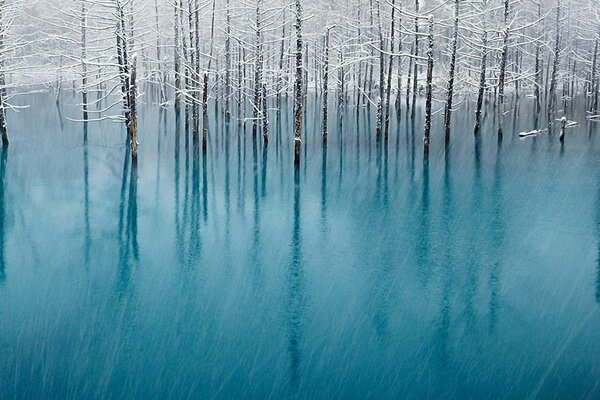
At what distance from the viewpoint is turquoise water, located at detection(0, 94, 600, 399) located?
28.8 feet

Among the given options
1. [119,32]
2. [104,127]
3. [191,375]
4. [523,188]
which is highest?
[119,32]

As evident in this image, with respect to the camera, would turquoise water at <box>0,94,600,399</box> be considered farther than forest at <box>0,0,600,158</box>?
No

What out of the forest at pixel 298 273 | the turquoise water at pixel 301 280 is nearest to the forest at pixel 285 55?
the forest at pixel 298 273

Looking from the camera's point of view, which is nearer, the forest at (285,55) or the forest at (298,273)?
the forest at (298,273)

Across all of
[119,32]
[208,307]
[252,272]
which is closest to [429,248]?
[252,272]

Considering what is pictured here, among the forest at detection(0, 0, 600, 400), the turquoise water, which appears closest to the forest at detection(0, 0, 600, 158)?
the forest at detection(0, 0, 600, 400)

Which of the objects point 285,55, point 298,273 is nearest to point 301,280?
point 298,273

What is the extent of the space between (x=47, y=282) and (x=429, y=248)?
9.40 metres

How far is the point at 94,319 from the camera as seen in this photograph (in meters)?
A: 10.7

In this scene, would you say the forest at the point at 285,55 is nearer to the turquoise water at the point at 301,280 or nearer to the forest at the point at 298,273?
the forest at the point at 298,273

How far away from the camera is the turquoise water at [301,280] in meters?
8.79

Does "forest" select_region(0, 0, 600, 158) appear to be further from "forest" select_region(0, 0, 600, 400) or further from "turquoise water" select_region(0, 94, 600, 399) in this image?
"turquoise water" select_region(0, 94, 600, 399)

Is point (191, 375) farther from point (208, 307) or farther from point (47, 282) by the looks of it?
point (47, 282)

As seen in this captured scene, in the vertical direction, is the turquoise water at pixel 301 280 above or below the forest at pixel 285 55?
below
